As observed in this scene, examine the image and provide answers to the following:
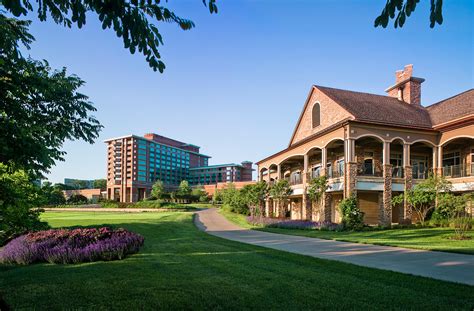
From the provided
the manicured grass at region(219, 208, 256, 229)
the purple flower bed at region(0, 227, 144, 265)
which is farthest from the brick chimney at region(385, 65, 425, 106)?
the purple flower bed at region(0, 227, 144, 265)

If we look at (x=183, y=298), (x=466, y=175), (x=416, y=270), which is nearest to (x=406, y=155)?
(x=466, y=175)

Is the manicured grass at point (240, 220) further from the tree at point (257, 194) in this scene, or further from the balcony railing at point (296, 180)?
the balcony railing at point (296, 180)

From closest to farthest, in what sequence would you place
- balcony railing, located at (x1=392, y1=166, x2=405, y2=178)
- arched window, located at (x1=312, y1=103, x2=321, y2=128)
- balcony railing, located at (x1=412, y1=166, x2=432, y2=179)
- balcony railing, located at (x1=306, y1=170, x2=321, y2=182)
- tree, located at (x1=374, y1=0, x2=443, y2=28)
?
tree, located at (x1=374, y1=0, x2=443, y2=28)
balcony railing, located at (x1=392, y1=166, x2=405, y2=178)
balcony railing, located at (x1=412, y1=166, x2=432, y2=179)
balcony railing, located at (x1=306, y1=170, x2=321, y2=182)
arched window, located at (x1=312, y1=103, x2=321, y2=128)

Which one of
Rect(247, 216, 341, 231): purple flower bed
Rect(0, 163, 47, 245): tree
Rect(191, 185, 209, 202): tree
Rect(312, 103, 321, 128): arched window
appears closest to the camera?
Rect(0, 163, 47, 245): tree

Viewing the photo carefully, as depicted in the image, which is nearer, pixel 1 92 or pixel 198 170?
pixel 1 92

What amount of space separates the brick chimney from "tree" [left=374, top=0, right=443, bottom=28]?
31000mm

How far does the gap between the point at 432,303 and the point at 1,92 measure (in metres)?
7.80

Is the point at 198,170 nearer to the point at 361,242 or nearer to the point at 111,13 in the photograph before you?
the point at 361,242

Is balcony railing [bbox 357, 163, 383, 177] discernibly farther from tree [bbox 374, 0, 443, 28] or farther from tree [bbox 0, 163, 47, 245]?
tree [bbox 374, 0, 443, 28]

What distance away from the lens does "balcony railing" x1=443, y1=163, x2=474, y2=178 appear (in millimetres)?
22459

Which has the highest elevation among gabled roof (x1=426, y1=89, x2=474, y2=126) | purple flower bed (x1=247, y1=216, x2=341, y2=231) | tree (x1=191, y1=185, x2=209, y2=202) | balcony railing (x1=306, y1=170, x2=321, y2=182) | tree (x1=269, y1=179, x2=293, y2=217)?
gabled roof (x1=426, y1=89, x2=474, y2=126)

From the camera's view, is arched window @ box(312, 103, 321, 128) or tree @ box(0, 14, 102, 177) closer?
tree @ box(0, 14, 102, 177)

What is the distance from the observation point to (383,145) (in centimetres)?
2339

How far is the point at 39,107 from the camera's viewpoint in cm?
615
